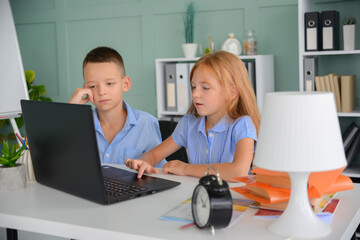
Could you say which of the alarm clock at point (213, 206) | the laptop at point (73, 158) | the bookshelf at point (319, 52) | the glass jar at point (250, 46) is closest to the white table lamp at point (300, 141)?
the alarm clock at point (213, 206)

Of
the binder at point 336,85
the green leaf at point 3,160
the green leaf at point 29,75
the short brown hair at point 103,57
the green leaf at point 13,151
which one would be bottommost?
the green leaf at point 3,160

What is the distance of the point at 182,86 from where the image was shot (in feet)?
11.7

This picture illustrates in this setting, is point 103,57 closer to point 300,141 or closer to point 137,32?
point 300,141

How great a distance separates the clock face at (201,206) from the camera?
1.05 meters

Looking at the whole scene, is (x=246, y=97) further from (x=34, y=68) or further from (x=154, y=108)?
(x=34, y=68)

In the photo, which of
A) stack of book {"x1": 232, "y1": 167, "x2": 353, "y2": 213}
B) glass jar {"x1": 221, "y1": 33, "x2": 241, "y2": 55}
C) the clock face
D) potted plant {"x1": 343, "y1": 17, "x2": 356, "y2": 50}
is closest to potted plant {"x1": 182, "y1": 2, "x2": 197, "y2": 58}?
glass jar {"x1": 221, "y1": 33, "x2": 241, "y2": 55}

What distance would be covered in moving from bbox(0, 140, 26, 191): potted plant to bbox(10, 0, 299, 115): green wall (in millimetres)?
2447

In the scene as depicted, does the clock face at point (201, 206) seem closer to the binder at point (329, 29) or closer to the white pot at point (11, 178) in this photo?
the white pot at point (11, 178)

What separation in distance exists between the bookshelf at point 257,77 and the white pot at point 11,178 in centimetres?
214

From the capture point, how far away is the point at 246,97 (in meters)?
1.90

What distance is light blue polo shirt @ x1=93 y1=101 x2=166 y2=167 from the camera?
6.75 feet

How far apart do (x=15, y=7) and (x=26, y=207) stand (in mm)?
3807

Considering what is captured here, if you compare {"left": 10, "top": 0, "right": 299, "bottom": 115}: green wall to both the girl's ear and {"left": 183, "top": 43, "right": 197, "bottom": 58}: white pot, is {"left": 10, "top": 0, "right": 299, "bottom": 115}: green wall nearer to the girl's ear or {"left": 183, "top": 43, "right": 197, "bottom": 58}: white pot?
{"left": 183, "top": 43, "right": 197, "bottom": 58}: white pot

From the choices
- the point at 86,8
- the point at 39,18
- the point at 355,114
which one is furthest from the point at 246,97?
the point at 39,18
